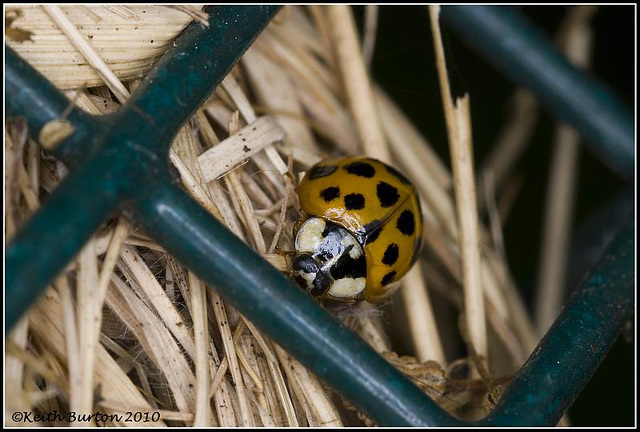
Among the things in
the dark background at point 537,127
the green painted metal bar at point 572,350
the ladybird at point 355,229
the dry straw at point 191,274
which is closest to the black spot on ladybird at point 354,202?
the ladybird at point 355,229

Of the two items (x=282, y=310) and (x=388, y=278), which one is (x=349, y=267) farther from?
(x=282, y=310)

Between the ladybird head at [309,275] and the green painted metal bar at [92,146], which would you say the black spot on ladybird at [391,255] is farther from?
the green painted metal bar at [92,146]

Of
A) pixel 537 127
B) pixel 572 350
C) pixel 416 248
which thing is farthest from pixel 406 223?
pixel 537 127

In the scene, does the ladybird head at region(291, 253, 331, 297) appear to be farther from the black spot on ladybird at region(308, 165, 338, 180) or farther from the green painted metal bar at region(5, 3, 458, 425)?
the green painted metal bar at region(5, 3, 458, 425)

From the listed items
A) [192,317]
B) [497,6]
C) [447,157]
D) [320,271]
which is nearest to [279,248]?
[320,271]

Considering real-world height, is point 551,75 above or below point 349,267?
above

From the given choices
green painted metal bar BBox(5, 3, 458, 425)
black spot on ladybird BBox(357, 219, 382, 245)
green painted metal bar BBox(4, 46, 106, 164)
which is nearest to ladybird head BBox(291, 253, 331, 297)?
black spot on ladybird BBox(357, 219, 382, 245)
